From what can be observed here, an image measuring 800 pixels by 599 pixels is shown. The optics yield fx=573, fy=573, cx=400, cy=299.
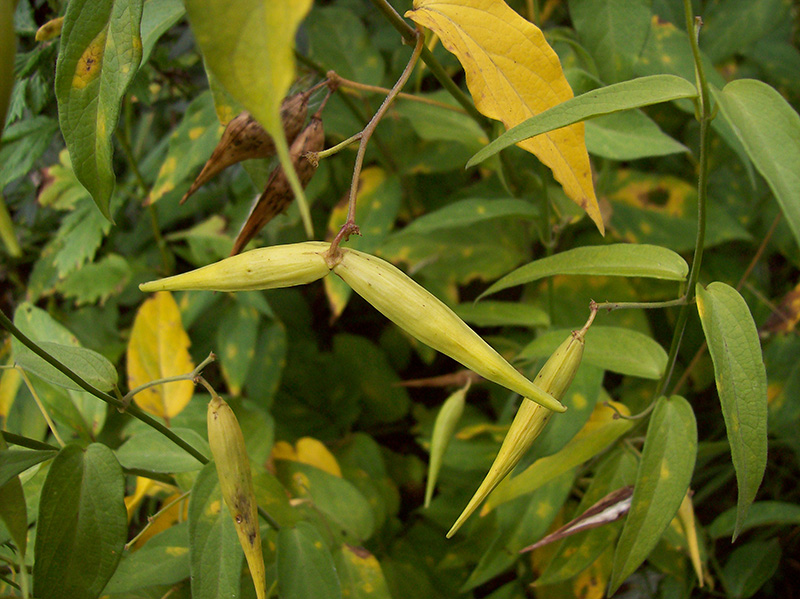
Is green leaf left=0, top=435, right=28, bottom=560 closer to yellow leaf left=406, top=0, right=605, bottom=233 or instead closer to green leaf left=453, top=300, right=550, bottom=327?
yellow leaf left=406, top=0, right=605, bottom=233

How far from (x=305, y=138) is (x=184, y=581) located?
45cm

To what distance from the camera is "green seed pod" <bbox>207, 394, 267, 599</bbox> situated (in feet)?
1.32

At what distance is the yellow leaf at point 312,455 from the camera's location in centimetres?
84

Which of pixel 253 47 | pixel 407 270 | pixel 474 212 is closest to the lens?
pixel 253 47

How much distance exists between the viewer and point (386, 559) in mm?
835

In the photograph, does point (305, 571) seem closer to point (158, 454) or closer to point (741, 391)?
point (158, 454)

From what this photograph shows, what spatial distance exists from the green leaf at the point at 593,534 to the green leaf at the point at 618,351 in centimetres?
12

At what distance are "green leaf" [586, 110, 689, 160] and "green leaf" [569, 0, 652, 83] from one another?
53 millimetres

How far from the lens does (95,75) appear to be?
0.42 m

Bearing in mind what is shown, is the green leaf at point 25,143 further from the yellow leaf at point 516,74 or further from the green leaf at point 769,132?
the green leaf at point 769,132

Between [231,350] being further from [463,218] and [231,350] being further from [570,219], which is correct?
[570,219]

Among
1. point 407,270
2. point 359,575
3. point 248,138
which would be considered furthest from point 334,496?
point 248,138

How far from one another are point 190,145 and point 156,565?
1.66 feet

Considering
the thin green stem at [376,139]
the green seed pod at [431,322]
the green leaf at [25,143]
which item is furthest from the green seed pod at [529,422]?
the green leaf at [25,143]
